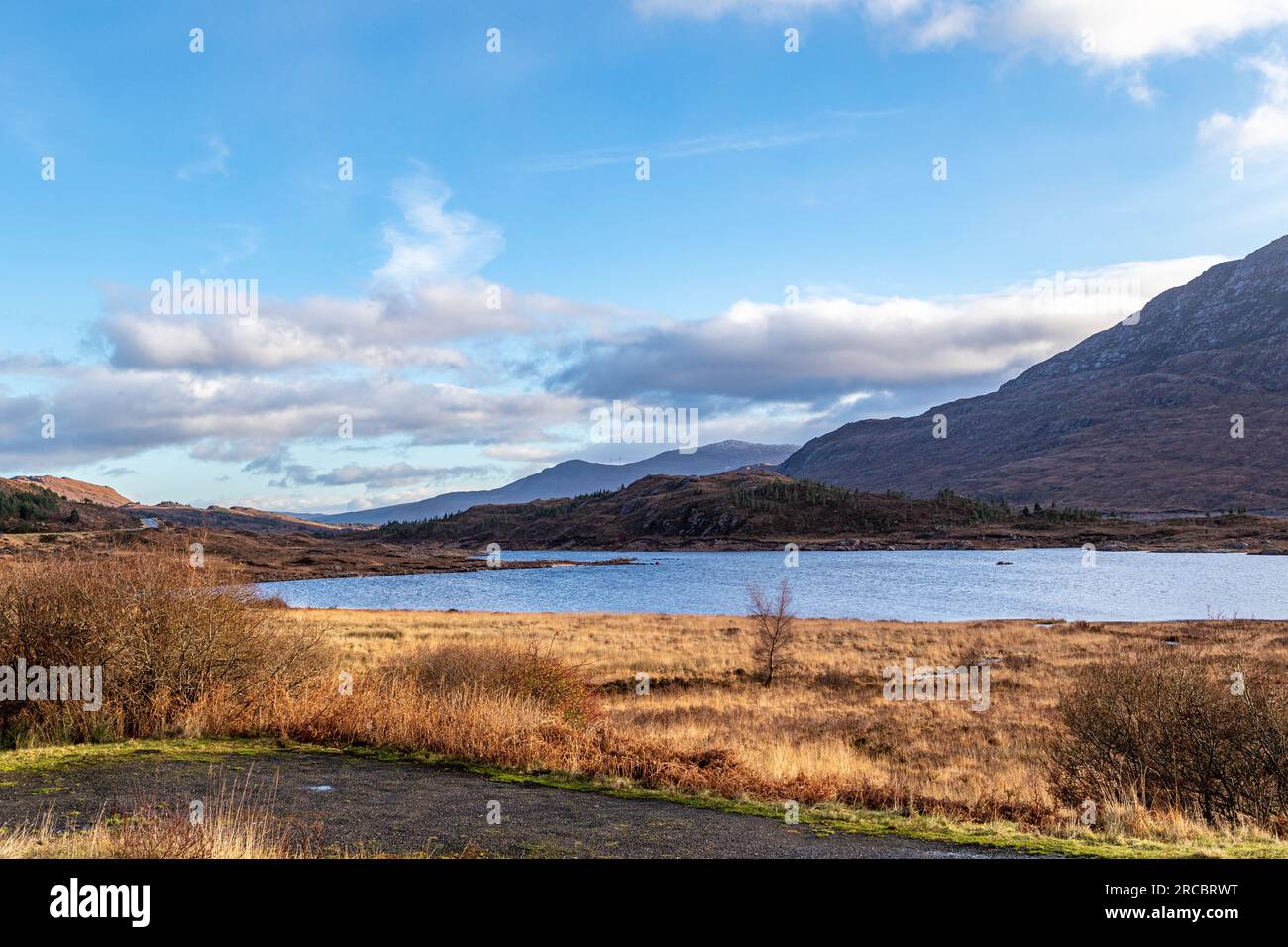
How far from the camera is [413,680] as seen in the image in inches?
744

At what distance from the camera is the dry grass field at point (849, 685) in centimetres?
1698

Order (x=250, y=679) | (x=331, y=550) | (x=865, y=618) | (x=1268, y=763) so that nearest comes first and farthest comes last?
(x=1268, y=763) < (x=250, y=679) < (x=865, y=618) < (x=331, y=550)

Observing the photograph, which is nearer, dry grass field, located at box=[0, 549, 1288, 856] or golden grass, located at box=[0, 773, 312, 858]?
golden grass, located at box=[0, 773, 312, 858]

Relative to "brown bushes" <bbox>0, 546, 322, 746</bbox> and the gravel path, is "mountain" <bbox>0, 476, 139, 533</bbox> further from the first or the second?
the gravel path

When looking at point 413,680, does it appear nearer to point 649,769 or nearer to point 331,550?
point 649,769

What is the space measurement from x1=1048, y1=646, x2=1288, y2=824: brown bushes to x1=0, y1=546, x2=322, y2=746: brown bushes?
1602 cm

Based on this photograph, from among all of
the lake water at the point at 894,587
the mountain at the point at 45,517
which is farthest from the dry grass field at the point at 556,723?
the mountain at the point at 45,517

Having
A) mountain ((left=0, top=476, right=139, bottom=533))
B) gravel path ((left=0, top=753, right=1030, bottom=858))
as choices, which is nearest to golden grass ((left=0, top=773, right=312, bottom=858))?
gravel path ((left=0, top=753, right=1030, bottom=858))

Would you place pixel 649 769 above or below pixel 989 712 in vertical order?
above

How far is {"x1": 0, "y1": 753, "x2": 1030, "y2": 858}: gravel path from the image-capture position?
9.32 metres

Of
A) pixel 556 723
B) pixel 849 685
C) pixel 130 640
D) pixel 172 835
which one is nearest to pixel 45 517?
pixel 849 685

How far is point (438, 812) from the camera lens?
1062 centimetres
